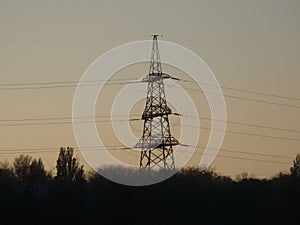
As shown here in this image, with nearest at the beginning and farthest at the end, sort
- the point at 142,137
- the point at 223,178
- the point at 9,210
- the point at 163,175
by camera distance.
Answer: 1. the point at 142,137
2. the point at 9,210
3. the point at 163,175
4. the point at 223,178

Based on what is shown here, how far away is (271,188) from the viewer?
7325cm

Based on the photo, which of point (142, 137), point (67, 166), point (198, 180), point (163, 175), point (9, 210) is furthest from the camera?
point (67, 166)

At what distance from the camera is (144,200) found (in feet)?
199

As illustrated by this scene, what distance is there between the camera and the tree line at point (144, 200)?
2341 inches

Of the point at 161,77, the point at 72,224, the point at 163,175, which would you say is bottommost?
the point at 72,224

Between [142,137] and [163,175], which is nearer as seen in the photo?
[142,137]

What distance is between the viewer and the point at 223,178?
83.3m

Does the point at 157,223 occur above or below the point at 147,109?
below

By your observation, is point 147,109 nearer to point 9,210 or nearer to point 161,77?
point 161,77

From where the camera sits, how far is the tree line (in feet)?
195

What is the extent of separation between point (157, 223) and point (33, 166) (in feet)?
80.2

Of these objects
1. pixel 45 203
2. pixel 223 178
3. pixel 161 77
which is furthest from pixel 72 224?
pixel 223 178

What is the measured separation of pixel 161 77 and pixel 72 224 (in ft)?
42.9

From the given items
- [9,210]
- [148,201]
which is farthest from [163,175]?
[9,210]
